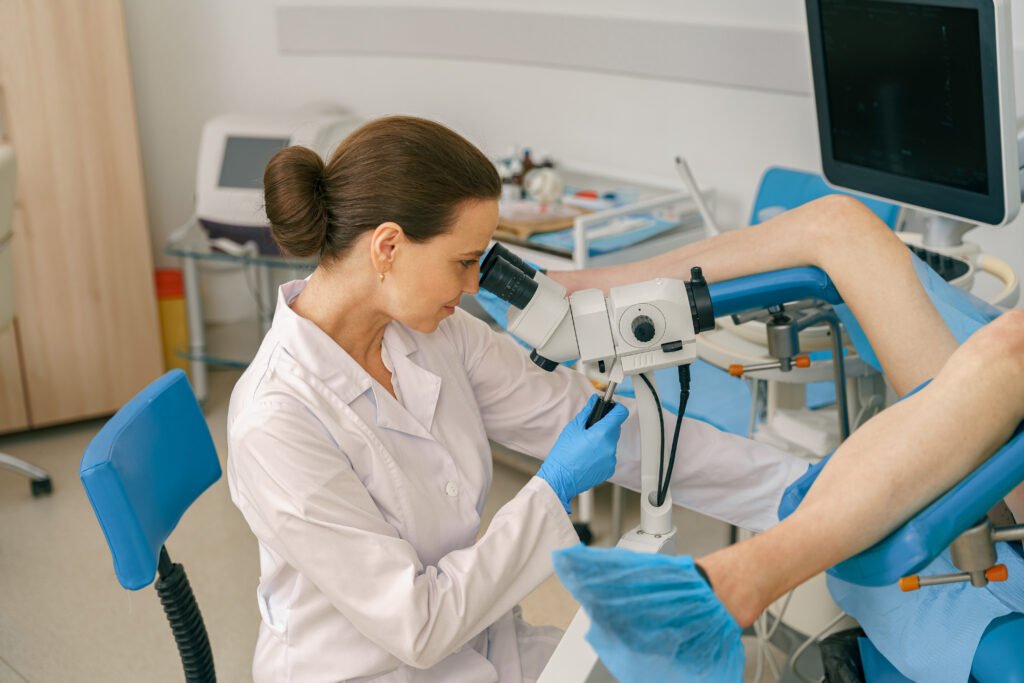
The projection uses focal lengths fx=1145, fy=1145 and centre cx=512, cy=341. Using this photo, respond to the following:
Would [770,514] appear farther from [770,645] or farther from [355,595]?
[770,645]

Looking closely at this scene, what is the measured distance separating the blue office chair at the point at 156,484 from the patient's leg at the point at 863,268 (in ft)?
1.89

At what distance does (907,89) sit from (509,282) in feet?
2.82

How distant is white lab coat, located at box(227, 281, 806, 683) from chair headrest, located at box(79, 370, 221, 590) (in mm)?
126

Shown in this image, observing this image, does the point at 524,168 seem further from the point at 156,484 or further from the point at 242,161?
the point at 156,484

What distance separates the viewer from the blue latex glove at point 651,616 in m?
1.01

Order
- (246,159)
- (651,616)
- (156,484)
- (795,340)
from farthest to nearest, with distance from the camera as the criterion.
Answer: (246,159)
(795,340)
(156,484)
(651,616)

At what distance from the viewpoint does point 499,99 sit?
12.1 ft

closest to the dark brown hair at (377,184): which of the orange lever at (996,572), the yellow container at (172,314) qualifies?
the orange lever at (996,572)

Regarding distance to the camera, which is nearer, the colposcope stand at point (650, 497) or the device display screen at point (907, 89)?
the colposcope stand at point (650, 497)

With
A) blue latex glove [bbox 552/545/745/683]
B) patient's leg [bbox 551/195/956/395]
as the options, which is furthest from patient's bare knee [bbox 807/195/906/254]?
blue latex glove [bbox 552/545/745/683]

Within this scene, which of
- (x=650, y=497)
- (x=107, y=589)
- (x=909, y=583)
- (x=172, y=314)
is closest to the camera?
(x=909, y=583)

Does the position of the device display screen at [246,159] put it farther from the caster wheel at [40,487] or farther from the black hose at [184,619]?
the black hose at [184,619]

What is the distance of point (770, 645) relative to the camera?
241 centimetres

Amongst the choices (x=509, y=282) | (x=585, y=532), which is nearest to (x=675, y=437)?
(x=509, y=282)
